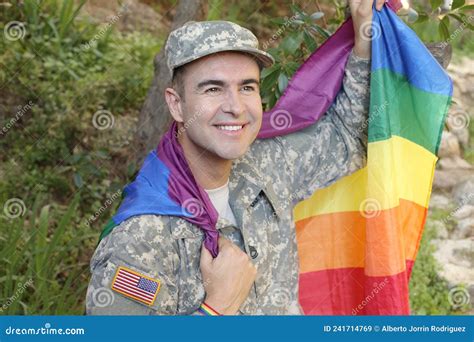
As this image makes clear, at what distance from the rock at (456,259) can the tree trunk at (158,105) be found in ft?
7.18

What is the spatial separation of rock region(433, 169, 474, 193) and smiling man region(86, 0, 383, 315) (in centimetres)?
365

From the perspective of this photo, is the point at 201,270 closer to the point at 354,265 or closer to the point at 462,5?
the point at 354,265

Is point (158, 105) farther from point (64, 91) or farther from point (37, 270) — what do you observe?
point (64, 91)

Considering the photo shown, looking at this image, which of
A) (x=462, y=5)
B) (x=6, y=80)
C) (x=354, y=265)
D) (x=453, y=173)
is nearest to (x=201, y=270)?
(x=354, y=265)

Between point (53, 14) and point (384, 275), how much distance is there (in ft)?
12.8

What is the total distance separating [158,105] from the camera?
4.57m

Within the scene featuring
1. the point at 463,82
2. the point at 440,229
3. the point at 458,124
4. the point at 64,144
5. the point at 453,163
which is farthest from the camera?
the point at 463,82

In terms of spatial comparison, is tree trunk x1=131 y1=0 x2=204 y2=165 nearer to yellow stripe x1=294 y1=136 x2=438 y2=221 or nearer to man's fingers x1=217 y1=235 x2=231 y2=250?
yellow stripe x1=294 y1=136 x2=438 y2=221

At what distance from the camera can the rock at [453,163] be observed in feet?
21.8

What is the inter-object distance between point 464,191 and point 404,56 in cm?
348

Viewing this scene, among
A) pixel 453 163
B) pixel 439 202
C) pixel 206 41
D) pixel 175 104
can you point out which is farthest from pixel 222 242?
pixel 453 163

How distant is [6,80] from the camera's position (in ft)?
17.7

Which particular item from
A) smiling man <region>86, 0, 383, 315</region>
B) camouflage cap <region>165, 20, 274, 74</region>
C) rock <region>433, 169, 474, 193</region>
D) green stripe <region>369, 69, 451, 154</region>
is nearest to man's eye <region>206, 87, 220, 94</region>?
smiling man <region>86, 0, 383, 315</region>

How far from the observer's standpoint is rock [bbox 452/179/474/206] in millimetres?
5965
